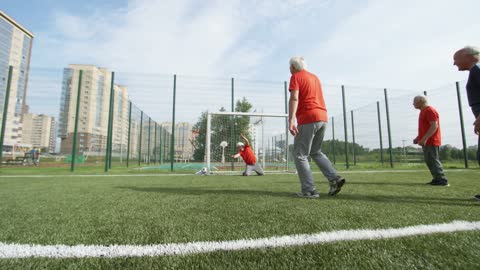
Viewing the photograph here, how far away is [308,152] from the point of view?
2.88m

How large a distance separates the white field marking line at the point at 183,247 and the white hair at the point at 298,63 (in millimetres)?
2220

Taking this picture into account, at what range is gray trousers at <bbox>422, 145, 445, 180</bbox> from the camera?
3.89 meters

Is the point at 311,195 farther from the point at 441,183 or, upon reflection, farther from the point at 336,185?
the point at 441,183

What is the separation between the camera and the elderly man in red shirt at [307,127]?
2.81 m

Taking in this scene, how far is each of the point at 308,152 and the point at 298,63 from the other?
1149 millimetres

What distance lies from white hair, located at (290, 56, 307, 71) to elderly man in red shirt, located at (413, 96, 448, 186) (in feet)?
8.41

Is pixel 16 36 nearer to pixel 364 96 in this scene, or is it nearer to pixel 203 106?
pixel 203 106

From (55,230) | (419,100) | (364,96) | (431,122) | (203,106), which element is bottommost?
(55,230)

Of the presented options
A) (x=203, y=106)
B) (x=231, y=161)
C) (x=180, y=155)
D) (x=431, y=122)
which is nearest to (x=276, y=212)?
(x=431, y=122)

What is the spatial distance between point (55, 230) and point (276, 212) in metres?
1.48

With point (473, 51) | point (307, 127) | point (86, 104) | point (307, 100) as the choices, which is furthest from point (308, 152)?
point (86, 104)

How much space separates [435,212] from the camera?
1.86 m

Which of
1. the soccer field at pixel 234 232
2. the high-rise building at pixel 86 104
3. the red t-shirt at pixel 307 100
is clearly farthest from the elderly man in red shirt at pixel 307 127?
the high-rise building at pixel 86 104

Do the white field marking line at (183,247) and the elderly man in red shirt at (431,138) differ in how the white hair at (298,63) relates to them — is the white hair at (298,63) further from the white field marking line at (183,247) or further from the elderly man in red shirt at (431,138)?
the elderly man in red shirt at (431,138)
